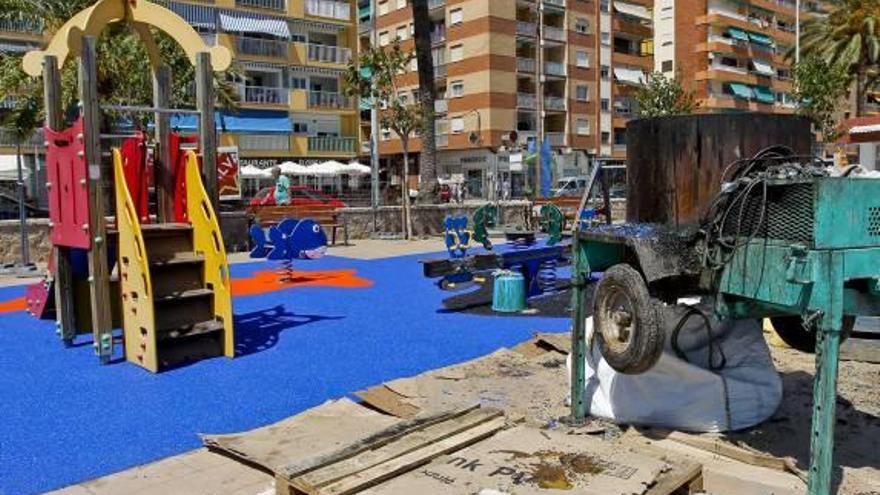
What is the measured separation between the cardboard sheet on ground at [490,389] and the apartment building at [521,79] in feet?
141

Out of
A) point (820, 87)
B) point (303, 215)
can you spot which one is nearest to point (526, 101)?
point (820, 87)

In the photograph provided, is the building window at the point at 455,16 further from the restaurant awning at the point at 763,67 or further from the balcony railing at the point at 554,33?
the restaurant awning at the point at 763,67

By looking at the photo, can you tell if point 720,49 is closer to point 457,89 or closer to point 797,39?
point 797,39

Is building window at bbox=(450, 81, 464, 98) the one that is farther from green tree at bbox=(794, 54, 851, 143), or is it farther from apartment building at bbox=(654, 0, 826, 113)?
green tree at bbox=(794, 54, 851, 143)

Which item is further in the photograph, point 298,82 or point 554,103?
point 554,103

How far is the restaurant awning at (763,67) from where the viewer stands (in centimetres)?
7631

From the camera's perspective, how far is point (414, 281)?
13.0m

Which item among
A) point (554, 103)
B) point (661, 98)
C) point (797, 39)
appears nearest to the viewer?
point (661, 98)

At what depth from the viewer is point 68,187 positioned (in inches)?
301

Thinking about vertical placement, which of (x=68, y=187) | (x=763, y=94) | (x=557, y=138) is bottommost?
(x=68, y=187)

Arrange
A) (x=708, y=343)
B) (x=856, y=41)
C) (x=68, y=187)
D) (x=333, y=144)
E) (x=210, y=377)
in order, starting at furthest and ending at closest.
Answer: (x=333, y=144) < (x=856, y=41) < (x=68, y=187) < (x=210, y=377) < (x=708, y=343)

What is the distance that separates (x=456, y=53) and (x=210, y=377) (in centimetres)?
5413

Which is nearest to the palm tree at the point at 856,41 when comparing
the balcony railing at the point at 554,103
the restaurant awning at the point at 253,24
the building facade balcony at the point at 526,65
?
the balcony railing at the point at 554,103

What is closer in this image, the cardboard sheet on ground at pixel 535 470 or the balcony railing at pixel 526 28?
the cardboard sheet on ground at pixel 535 470
